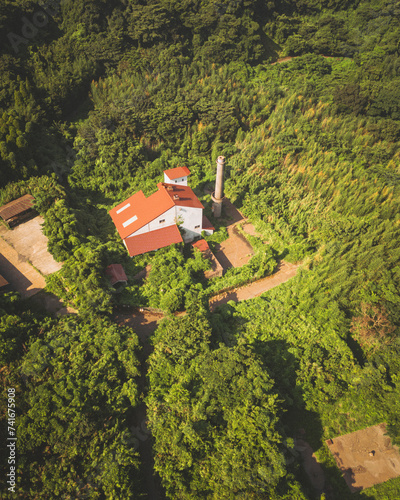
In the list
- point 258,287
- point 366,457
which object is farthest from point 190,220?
point 366,457

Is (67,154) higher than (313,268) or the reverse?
higher

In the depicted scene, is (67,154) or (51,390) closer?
(51,390)

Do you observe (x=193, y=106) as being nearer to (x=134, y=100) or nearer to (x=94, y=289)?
(x=134, y=100)

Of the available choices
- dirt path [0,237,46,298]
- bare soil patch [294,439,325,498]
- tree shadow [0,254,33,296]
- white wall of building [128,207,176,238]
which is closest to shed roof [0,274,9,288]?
tree shadow [0,254,33,296]

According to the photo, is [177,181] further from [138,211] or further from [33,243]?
[33,243]

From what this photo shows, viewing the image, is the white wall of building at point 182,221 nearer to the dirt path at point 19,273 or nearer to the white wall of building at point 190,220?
the white wall of building at point 190,220

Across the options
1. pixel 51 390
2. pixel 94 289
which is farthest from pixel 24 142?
pixel 51 390
